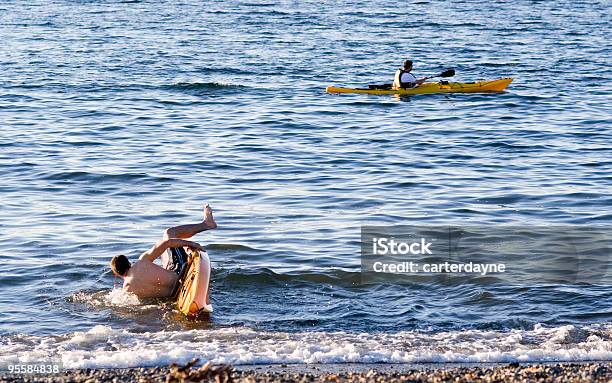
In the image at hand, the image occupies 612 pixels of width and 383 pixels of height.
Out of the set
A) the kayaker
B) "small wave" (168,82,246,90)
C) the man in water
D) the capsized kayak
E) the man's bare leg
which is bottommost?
the man in water

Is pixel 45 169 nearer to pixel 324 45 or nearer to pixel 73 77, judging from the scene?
pixel 73 77

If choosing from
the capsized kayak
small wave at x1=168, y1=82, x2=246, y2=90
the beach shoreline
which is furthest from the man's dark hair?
small wave at x1=168, y1=82, x2=246, y2=90

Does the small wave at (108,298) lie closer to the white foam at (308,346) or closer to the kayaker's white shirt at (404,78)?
the white foam at (308,346)

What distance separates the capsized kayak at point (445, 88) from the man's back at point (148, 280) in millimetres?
14754

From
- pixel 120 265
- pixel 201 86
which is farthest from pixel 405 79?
pixel 120 265

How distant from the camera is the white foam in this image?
956 cm

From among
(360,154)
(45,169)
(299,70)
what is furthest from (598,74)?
(45,169)

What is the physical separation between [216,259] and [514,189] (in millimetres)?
5568

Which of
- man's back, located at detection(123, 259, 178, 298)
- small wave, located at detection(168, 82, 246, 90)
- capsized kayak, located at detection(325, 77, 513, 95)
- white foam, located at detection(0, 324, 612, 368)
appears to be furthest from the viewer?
small wave, located at detection(168, 82, 246, 90)

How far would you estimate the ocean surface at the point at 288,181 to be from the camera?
10617mm

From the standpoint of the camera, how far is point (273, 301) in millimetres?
11891

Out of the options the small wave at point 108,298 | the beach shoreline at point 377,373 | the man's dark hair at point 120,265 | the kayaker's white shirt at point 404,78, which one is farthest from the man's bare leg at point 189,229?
the kayaker's white shirt at point 404,78

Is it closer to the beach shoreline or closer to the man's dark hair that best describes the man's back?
the man's dark hair

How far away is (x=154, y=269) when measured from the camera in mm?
11688
